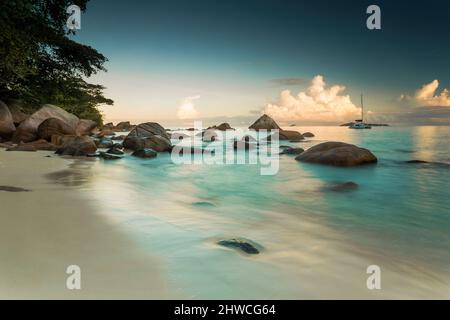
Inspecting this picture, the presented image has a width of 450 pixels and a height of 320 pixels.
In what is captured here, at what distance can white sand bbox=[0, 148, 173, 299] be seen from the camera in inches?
87.7

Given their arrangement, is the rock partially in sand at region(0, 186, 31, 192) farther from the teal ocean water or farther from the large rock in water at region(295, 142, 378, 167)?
the large rock in water at region(295, 142, 378, 167)

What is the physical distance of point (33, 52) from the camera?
10516 millimetres

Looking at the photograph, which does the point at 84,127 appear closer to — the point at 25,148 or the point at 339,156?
the point at 25,148

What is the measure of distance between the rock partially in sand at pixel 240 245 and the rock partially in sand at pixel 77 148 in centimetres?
998

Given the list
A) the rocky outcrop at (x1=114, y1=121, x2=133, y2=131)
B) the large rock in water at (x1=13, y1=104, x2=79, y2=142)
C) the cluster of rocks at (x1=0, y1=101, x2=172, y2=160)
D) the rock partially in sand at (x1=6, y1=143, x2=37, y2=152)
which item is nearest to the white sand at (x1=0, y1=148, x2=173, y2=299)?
the rock partially in sand at (x1=6, y1=143, x2=37, y2=152)

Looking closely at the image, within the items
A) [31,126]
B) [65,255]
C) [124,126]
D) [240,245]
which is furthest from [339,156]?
Result: [124,126]

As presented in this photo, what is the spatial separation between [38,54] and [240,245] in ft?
41.8

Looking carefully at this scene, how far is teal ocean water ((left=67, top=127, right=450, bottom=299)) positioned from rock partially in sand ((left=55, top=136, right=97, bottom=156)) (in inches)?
148

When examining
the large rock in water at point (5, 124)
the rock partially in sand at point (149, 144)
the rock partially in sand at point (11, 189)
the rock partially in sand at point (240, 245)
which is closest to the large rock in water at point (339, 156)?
the rock partially in sand at point (149, 144)

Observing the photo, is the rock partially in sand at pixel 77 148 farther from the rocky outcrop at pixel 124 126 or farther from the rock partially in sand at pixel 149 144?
the rocky outcrop at pixel 124 126

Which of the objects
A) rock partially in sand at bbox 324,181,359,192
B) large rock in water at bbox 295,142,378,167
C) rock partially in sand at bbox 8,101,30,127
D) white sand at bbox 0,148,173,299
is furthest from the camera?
rock partially in sand at bbox 8,101,30,127

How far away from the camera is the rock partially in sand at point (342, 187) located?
7.33 m
